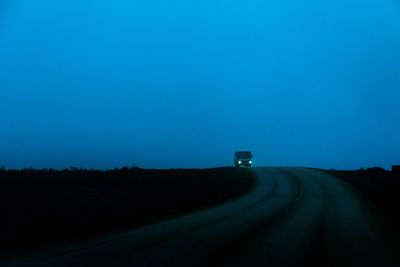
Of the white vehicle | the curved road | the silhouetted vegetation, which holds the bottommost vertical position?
the curved road

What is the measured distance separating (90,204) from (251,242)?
10563 mm

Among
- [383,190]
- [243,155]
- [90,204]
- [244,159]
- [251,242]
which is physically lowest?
[251,242]

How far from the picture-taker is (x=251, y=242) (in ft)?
33.8

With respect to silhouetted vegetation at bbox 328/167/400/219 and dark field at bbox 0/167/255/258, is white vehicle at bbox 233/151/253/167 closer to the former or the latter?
silhouetted vegetation at bbox 328/167/400/219

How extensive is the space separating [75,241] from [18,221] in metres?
3.76

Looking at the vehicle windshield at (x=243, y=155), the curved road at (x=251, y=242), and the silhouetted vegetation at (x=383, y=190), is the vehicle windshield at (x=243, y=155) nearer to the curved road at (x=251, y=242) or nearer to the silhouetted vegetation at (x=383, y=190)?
the silhouetted vegetation at (x=383, y=190)

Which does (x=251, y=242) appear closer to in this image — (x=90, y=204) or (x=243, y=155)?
(x=90, y=204)

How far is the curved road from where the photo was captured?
8156 millimetres

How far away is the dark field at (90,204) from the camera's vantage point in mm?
12195

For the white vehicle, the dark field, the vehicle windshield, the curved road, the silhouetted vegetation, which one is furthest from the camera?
the vehicle windshield

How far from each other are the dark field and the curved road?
70.2 inches

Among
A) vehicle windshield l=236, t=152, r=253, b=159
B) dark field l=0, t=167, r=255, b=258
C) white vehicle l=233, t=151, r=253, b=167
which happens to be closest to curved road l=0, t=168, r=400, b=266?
dark field l=0, t=167, r=255, b=258

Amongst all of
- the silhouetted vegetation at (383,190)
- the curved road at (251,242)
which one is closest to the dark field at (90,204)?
the curved road at (251,242)

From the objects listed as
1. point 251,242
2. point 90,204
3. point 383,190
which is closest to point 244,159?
point 383,190
